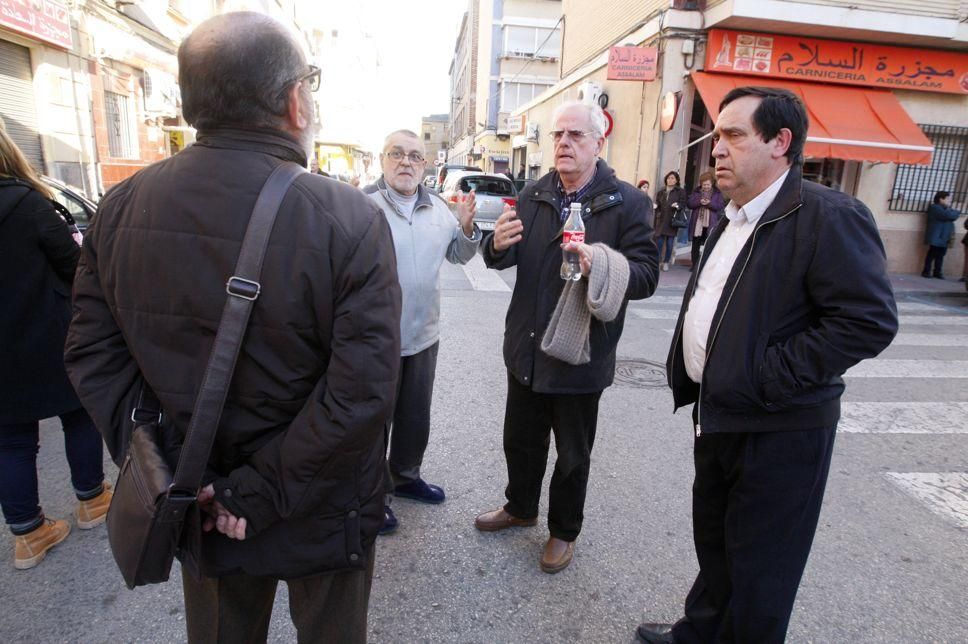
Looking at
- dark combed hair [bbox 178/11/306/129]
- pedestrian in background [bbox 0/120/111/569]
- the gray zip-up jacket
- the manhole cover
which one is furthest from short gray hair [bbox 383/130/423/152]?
the manhole cover

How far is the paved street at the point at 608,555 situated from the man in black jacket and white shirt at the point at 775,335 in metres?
0.79

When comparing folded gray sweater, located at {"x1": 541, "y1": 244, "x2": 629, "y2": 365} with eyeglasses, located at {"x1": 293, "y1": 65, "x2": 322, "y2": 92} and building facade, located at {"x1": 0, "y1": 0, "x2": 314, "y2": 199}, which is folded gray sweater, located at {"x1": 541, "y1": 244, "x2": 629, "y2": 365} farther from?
building facade, located at {"x1": 0, "y1": 0, "x2": 314, "y2": 199}

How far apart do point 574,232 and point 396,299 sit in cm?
118

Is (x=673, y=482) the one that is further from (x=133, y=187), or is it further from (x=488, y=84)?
(x=488, y=84)

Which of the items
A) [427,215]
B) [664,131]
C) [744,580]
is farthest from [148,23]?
[744,580]

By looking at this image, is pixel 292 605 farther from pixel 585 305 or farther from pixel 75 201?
pixel 75 201

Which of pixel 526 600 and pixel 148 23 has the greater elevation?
pixel 148 23

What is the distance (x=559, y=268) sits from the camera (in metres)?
2.75

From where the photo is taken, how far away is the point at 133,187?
1.54 m

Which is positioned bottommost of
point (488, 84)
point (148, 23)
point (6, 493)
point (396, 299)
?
point (6, 493)

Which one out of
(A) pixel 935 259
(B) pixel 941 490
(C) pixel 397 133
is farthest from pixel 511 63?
(B) pixel 941 490

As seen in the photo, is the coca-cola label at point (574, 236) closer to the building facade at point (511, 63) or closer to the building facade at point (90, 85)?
the building facade at point (90, 85)

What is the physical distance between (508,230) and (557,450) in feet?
3.70

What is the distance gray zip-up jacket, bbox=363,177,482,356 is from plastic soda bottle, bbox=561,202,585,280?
774mm
